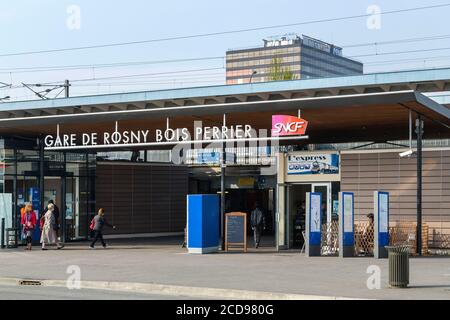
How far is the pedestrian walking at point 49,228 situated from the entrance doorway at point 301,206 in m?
8.82

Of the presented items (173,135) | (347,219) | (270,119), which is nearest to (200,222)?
(173,135)

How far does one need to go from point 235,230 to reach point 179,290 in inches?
391

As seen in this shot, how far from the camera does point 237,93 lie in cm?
2441

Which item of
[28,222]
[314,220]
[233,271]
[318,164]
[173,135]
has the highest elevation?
[173,135]

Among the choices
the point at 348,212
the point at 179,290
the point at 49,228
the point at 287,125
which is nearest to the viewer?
the point at 179,290

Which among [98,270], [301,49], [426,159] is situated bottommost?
[98,270]

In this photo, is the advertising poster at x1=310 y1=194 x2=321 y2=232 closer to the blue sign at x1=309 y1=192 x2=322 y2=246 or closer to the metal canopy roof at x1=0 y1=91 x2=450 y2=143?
the blue sign at x1=309 y1=192 x2=322 y2=246

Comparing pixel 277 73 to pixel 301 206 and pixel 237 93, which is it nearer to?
pixel 301 206

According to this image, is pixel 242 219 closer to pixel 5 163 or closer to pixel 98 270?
pixel 98 270

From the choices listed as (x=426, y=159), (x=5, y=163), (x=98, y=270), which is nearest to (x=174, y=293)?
(x=98, y=270)
